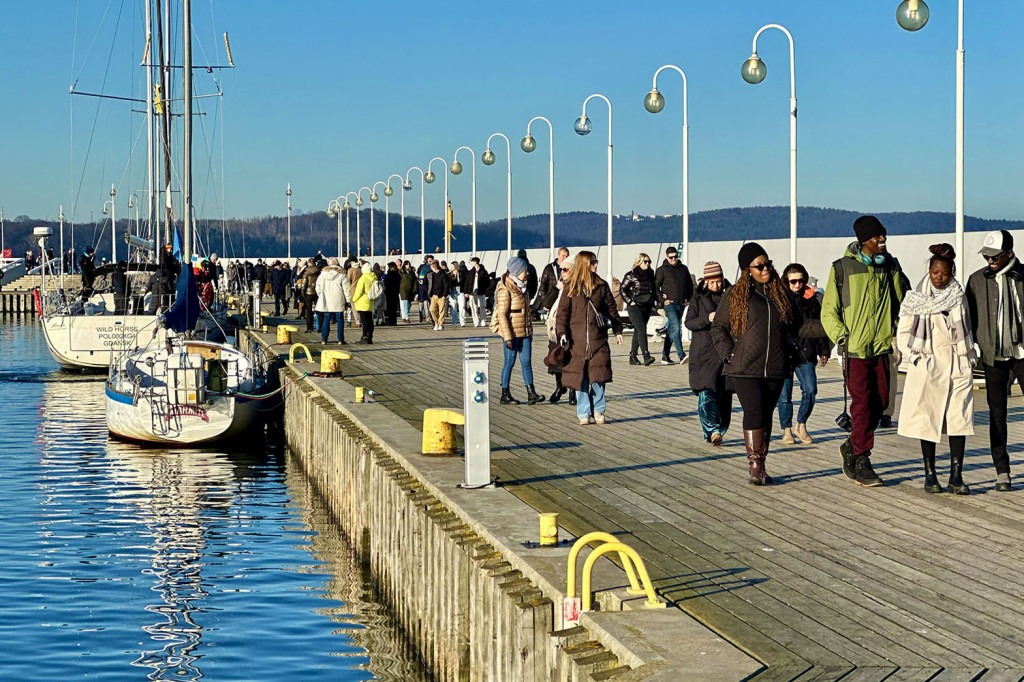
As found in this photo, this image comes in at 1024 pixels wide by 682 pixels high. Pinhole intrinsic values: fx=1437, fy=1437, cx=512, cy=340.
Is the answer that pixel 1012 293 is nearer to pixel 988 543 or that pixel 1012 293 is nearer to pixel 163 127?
pixel 988 543

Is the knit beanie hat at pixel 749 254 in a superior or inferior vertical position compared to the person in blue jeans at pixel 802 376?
superior

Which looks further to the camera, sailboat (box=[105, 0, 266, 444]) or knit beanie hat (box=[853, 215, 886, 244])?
sailboat (box=[105, 0, 266, 444])

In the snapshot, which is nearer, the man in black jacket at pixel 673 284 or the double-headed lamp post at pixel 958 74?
the double-headed lamp post at pixel 958 74

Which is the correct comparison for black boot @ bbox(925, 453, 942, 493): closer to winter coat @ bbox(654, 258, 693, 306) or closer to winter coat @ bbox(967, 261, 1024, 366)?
winter coat @ bbox(967, 261, 1024, 366)

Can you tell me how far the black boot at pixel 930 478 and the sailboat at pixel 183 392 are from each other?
14.7m

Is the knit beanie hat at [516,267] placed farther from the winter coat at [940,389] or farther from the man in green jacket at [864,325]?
the winter coat at [940,389]

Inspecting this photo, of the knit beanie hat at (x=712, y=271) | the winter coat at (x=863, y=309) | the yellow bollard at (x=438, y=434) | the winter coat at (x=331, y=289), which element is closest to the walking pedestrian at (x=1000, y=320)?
the winter coat at (x=863, y=309)

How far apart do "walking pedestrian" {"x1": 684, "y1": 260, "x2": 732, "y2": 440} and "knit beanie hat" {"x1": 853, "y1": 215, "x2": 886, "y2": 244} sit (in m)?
2.47

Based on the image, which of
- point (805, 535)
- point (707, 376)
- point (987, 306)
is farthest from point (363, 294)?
point (805, 535)

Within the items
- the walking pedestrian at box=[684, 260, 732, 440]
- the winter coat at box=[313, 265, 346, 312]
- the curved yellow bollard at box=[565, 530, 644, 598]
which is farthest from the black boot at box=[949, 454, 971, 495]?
the winter coat at box=[313, 265, 346, 312]

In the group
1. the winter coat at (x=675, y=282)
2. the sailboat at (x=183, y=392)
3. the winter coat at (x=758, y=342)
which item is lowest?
the sailboat at (x=183, y=392)

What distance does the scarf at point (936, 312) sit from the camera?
10.9m

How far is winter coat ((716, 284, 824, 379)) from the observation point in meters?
11.6

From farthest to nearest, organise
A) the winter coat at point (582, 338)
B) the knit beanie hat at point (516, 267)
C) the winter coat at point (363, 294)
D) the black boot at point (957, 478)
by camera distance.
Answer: the winter coat at point (363, 294) → the knit beanie hat at point (516, 267) → the winter coat at point (582, 338) → the black boot at point (957, 478)
